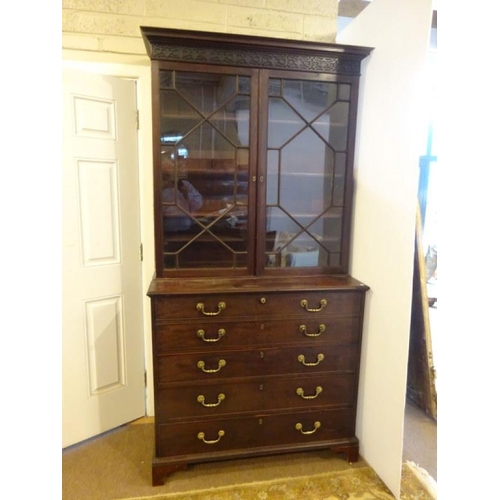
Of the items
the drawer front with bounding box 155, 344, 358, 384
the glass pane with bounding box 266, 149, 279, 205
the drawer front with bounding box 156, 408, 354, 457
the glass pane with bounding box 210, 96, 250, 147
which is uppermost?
the glass pane with bounding box 210, 96, 250, 147

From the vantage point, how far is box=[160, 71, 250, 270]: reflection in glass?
5.24ft

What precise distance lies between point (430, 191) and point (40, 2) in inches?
65.8

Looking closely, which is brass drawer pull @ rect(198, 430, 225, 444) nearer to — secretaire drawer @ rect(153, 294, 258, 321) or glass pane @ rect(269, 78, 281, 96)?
secretaire drawer @ rect(153, 294, 258, 321)

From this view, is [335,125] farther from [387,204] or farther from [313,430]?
[313,430]

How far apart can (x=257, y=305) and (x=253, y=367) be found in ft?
0.99

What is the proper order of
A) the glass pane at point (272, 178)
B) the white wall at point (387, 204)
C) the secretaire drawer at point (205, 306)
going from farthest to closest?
the glass pane at point (272, 178) < the secretaire drawer at point (205, 306) < the white wall at point (387, 204)

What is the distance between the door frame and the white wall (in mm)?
1108

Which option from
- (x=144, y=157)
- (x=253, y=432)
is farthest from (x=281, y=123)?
(x=253, y=432)

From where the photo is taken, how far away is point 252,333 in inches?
62.5

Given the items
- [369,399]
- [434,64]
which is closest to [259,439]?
[369,399]

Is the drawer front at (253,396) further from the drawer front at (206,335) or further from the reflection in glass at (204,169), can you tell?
the reflection in glass at (204,169)

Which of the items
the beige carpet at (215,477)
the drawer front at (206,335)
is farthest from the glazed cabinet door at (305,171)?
the beige carpet at (215,477)

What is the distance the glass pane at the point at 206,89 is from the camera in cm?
157

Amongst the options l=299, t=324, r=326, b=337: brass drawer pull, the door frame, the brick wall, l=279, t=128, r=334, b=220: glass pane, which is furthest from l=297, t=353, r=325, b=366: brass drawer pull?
the brick wall
